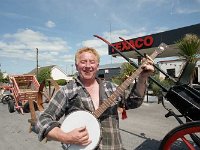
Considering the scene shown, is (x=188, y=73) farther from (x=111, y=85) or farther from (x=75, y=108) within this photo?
(x=75, y=108)

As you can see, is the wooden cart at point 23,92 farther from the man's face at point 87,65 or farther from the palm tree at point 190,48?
the man's face at point 87,65

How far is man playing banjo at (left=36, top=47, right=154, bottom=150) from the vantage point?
87.6 inches

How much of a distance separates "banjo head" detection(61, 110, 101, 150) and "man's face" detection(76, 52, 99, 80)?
0.36m

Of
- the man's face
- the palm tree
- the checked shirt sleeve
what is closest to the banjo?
the checked shirt sleeve

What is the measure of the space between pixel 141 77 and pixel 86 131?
696 millimetres

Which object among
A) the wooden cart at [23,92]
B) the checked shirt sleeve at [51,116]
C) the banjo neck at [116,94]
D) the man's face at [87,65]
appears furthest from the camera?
the wooden cart at [23,92]

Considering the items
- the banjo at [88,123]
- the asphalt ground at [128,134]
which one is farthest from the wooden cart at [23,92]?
the banjo at [88,123]

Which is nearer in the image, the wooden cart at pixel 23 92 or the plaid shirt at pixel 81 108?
the plaid shirt at pixel 81 108

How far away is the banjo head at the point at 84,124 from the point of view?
2.12m

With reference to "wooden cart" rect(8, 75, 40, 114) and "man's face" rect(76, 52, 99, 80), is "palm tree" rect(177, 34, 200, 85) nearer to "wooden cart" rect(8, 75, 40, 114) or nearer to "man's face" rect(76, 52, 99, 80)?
"wooden cart" rect(8, 75, 40, 114)

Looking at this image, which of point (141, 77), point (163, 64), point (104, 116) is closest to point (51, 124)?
point (104, 116)

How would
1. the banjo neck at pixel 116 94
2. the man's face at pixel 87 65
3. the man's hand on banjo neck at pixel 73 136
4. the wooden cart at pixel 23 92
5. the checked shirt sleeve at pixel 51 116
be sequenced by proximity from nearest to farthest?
the man's hand on banjo neck at pixel 73 136 → the checked shirt sleeve at pixel 51 116 → the banjo neck at pixel 116 94 → the man's face at pixel 87 65 → the wooden cart at pixel 23 92

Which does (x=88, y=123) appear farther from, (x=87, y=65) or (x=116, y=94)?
(x=87, y=65)

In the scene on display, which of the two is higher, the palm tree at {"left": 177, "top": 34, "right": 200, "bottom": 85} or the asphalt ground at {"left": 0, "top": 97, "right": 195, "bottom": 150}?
the palm tree at {"left": 177, "top": 34, "right": 200, "bottom": 85}
